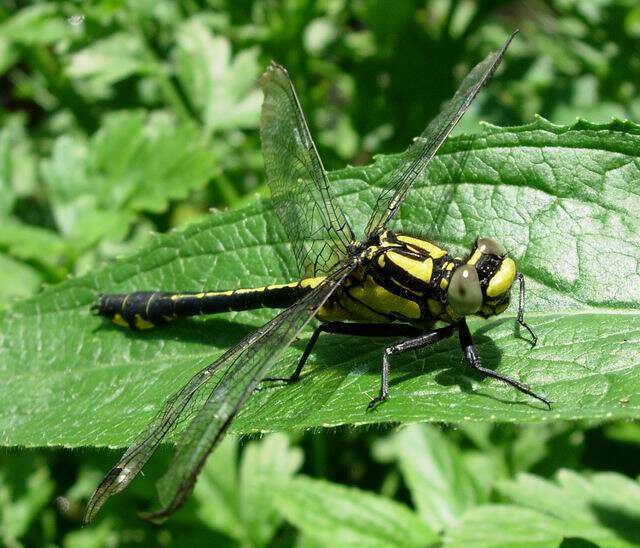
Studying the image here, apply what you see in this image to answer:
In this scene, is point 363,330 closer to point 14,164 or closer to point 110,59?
point 110,59

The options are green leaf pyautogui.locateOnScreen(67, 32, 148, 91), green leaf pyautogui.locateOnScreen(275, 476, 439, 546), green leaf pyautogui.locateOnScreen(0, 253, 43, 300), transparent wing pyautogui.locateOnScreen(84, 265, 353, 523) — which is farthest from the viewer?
green leaf pyautogui.locateOnScreen(67, 32, 148, 91)

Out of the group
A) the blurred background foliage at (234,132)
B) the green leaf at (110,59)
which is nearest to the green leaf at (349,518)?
the blurred background foliage at (234,132)

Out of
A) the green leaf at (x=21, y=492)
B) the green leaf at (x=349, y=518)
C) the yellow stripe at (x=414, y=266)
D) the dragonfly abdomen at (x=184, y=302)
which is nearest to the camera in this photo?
the yellow stripe at (x=414, y=266)

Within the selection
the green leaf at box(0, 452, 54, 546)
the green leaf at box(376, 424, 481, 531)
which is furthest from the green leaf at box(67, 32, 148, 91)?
the green leaf at box(376, 424, 481, 531)

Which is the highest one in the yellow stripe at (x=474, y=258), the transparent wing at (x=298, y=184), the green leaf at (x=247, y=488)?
the transparent wing at (x=298, y=184)

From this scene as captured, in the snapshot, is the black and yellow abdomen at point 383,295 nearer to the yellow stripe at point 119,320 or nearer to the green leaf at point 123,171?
the yellow stripe at point 119,320

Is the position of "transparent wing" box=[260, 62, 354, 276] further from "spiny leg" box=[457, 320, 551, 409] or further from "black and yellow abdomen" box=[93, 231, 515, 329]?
"spiny leg" box=[457, 320, 551, 409]
